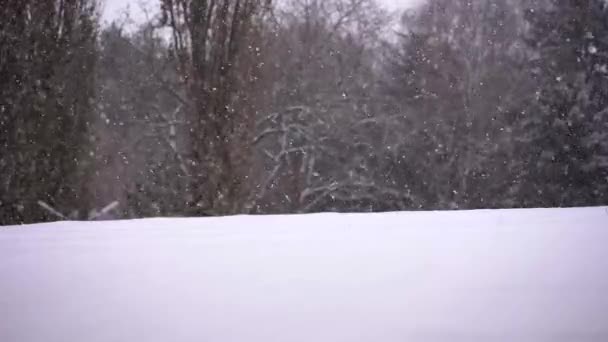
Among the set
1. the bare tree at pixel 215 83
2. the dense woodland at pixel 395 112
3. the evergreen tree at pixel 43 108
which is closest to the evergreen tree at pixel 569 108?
the dense woodland at pixel 395 112

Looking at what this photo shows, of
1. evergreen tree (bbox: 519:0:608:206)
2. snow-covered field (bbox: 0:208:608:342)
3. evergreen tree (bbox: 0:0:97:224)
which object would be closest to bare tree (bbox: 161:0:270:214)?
evergreen tree (bbox: 0:0:97:224)

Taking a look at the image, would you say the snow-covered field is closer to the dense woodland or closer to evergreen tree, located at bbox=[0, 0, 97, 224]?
evergreen tree, located at bbox=[0, 0, 97, 224]

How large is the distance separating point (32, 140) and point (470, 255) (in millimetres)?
7221

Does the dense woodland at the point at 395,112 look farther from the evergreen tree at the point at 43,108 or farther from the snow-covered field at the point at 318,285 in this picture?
the snow-covered field at the point at 318,285

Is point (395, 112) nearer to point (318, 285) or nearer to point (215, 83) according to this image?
point (215, 83)

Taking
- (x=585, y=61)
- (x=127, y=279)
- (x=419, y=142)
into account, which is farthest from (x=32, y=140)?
(x=585, y=61)

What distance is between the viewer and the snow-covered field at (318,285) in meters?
1.95

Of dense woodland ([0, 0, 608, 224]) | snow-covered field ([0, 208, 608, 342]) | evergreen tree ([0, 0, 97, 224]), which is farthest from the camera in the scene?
dense woodland ([0, 0, 608, 224])

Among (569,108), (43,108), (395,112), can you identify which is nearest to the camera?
(43,108)

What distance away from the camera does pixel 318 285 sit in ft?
8.19

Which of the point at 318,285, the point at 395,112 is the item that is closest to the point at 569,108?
the point at 395,112

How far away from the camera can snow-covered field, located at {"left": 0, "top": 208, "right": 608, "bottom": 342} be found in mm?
1953

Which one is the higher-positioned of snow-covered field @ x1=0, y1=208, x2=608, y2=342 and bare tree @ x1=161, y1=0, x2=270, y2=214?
bare tree @ x1=161, y1=0, x2=270, y2=214

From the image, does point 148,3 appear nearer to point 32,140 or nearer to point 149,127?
point 32,140
